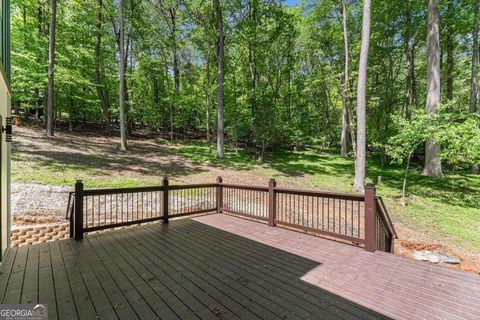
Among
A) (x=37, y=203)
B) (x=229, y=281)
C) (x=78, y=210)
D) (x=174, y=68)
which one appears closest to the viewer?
(x=229, y=281)

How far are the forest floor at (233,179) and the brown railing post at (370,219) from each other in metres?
2.70

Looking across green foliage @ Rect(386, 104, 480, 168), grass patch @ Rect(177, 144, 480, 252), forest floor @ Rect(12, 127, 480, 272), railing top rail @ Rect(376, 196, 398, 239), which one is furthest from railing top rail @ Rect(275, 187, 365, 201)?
green foliage @ Rect(386, 104, 480, 168)

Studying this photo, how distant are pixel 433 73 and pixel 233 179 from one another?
1151 cm

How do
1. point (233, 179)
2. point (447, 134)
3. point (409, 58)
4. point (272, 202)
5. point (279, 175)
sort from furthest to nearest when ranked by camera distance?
point (409, 58) < point (279, 175) < point (233, 179) < point (447, 134) < point (272, 202)

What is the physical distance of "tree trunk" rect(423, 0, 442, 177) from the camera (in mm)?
11938

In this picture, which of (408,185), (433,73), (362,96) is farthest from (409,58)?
(408,185)

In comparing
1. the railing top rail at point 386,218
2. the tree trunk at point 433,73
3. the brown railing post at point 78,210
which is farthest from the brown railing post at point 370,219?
the tree trunk at point 433,73

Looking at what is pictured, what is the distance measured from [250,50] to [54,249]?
16.8 meters

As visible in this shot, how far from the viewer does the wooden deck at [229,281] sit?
2.51 m

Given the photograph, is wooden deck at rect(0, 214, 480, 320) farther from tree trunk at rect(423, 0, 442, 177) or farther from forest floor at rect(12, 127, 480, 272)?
tree trunk at rect(423, 0, 442, 177)

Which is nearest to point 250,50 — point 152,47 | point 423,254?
point 152,47

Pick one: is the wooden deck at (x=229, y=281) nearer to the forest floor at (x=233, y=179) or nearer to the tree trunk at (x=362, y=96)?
the forest floor at (x=233, y=179)

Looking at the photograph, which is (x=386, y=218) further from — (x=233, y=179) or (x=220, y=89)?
(x=220, y=89)

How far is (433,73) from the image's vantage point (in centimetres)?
1212
